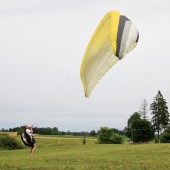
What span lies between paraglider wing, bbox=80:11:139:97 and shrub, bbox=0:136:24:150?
52.0 meters

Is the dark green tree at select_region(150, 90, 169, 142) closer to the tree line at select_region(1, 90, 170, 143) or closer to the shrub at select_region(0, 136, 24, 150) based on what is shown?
the tree line at select_region(1, 90, 170, 143)

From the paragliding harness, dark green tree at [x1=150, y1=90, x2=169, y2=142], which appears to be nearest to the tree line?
dark green tree at [x1=150, y1=90, x2=169, y2=142]

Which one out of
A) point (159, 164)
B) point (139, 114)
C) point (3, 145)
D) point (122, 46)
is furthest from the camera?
point (139, 114)

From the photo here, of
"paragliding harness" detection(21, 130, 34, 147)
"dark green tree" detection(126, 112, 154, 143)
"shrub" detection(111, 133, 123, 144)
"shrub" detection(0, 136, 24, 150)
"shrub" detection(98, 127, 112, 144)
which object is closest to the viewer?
"paragliding harness" detection(21, 130, 34, 147)

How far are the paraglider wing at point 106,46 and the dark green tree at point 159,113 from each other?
105 metres

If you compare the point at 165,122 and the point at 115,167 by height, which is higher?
the point at 165,122

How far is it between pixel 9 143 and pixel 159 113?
2547 inches

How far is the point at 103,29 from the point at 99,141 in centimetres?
7539

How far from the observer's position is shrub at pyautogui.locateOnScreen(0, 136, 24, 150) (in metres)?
71.1

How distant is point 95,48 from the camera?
20.3 metres

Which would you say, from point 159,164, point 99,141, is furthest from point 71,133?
point 159,164

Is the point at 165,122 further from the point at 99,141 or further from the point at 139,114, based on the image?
the point at 99,141

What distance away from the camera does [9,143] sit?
72312 millimetres

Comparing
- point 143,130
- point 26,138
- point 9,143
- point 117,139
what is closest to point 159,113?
point 143,130
